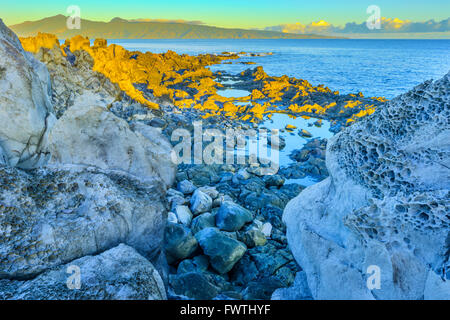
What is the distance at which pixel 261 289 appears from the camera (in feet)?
15.1

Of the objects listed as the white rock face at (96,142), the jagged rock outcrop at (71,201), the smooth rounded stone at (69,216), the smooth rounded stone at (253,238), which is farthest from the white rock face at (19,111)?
the smooth rounded stone at (253,238)

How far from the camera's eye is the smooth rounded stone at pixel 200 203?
703cm

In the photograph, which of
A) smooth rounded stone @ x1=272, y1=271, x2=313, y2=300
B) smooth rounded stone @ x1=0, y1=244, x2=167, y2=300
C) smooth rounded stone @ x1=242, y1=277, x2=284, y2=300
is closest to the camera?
smooth rounded stone @ x1=0, y1=244, x2=167, y2=300

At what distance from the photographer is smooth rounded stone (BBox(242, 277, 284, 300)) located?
4460 millimetres

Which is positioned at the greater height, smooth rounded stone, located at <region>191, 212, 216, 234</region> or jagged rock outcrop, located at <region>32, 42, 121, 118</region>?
jagged rock outcrop, located at <region>32, 42, 121, 118</region>

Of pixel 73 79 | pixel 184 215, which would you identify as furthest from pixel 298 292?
pixel 73 79

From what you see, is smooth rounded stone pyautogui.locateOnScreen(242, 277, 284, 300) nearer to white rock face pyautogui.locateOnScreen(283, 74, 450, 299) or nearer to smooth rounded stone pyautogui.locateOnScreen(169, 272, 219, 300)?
smooth rounded stone pyautogui.locateOnScreen(169, 272, 219, 300)

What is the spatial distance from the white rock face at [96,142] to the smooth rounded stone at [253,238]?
237cm

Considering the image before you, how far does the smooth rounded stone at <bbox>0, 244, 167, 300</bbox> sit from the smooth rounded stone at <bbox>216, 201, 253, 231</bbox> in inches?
130

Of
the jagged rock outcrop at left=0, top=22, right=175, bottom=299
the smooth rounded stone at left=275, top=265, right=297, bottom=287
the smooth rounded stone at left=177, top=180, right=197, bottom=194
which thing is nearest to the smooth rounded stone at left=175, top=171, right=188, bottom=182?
the smooth rounded stone at left=177, top=180, right=197, bottom=194

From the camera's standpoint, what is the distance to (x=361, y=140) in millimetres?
3857

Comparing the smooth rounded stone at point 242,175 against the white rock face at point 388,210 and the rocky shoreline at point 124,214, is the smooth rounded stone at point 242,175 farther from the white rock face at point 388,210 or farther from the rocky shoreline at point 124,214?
the white rock face at point 388,210
